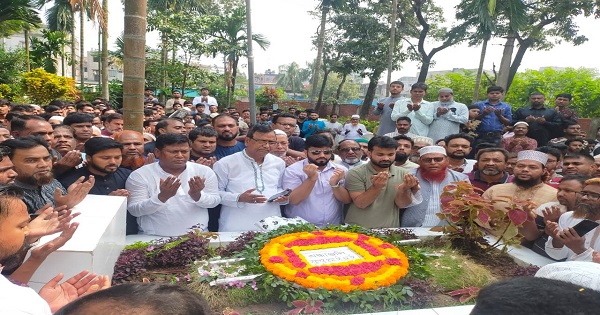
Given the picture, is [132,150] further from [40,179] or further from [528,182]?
[528,182]

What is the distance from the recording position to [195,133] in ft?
16.1

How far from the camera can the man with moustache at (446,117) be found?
730 centimetres

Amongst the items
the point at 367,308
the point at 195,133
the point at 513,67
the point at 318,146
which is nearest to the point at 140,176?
the point at 195,133

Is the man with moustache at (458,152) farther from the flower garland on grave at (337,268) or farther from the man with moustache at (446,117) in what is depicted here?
the flower garland on grave at (337,268)

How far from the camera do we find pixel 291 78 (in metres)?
62.1

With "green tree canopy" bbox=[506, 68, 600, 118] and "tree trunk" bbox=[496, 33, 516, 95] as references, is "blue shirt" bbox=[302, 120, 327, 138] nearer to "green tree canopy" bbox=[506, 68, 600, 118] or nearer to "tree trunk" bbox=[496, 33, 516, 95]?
"tree trunk" bbox=[496, 33, 516, 95]

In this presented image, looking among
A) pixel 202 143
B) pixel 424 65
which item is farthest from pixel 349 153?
pixel 424 65

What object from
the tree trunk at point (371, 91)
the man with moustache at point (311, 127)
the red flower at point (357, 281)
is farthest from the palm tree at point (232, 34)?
the red flower at point (357, 281)

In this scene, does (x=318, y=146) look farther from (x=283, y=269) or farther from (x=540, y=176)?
(x=540, y=176)

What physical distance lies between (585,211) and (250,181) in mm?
3031

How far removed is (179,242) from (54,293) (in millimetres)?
1328

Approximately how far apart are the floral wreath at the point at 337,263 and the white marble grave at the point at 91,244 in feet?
3.57

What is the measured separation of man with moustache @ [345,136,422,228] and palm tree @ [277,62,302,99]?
189 feet

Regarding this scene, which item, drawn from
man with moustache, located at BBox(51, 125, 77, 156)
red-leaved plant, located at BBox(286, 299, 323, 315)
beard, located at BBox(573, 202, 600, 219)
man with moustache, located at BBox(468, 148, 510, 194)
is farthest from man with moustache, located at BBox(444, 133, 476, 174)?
man with moustache, located at BBox(51, 125, 77, 156)
